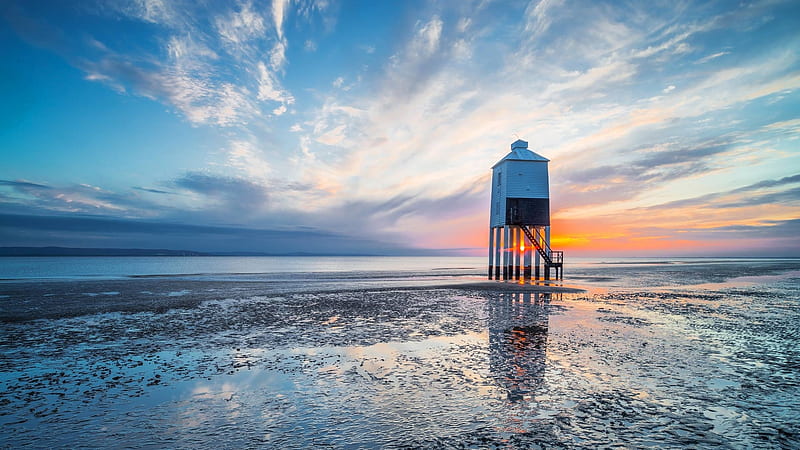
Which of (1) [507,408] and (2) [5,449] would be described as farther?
(1) [507,408]

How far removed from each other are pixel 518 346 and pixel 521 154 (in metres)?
29.1

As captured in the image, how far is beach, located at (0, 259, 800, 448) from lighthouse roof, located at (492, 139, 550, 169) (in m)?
22.2

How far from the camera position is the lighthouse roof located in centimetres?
3678

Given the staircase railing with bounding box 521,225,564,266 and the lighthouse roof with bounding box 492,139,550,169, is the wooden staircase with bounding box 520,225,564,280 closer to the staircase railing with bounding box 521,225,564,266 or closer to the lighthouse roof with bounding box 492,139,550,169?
the staircase railing with bounding box 521,225,564,266

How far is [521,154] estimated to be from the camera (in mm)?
37469

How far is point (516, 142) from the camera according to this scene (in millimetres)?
39062

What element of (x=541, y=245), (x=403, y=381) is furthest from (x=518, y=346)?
(x=541, y=245)

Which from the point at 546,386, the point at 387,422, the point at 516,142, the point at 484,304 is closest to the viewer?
the point at 387,422

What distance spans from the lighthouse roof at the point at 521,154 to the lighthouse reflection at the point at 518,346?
18.9 meters

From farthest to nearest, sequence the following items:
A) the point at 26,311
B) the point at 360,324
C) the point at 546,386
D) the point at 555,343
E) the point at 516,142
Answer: the point at 516,142 → the point at 26,311 → the point at 360,324 → the point at 555,343 → the point at 546,386

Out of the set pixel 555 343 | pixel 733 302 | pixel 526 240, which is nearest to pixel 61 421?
pixel 555 343

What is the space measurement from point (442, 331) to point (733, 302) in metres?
18.8

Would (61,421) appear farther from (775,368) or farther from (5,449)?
(775,368)

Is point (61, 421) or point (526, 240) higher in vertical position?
point (526, 240)
